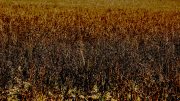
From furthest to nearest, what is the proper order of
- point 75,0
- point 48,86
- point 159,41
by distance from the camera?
1. point 75,0
2. point 159,41
3. point 48,86

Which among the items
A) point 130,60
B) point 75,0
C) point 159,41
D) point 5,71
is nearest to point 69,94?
point 5,71

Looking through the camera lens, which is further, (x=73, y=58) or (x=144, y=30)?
(x=144, y=30)

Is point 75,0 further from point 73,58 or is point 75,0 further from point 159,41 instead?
point 73,58

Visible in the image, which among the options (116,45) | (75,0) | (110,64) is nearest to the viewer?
(110,64)

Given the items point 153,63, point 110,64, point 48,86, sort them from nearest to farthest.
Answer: point 48,86 → point 110,64 → point 153,63

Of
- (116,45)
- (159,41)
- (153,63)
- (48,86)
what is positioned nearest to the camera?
(48,86)

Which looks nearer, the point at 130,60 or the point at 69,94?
the point at 69,94

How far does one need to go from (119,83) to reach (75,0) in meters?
20.7

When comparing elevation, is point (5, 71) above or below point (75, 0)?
above

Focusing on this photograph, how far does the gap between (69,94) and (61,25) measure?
25.7ft

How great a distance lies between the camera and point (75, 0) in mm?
26281

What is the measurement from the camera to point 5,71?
6637 mm

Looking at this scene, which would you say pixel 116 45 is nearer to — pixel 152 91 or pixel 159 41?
pixel 159 41

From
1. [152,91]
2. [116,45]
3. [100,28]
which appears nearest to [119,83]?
[152,91]
